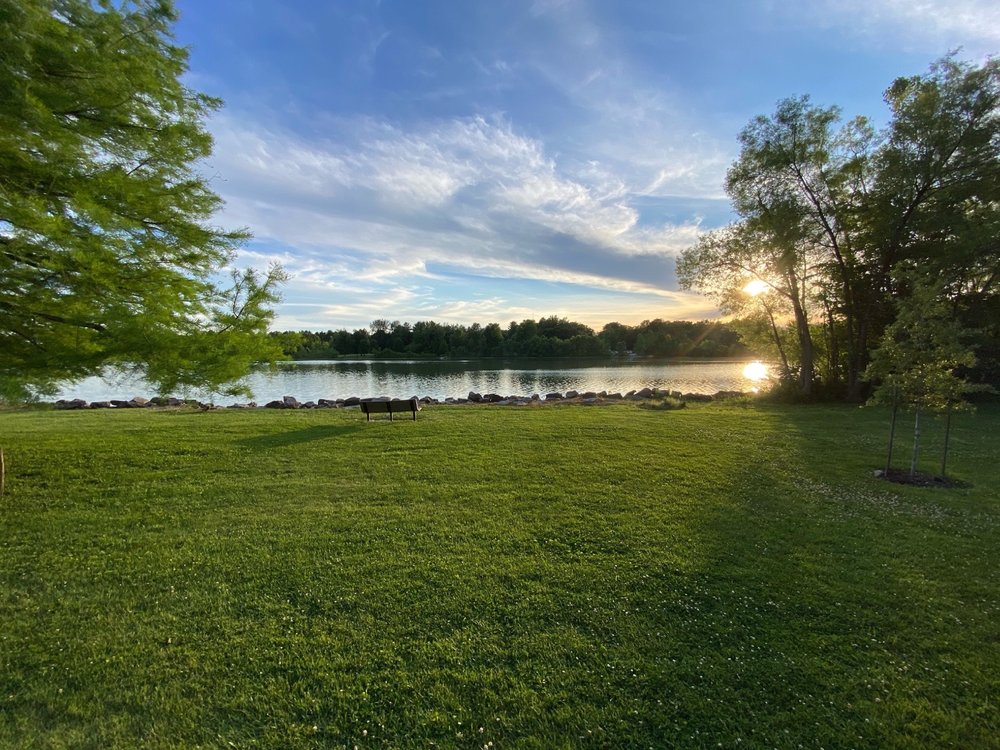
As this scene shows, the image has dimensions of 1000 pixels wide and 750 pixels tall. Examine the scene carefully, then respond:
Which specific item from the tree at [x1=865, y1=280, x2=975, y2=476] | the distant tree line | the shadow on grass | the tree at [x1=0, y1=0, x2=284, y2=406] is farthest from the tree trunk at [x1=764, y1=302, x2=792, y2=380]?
the distant tree line

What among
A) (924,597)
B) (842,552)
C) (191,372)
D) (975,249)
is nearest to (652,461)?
(842,552)

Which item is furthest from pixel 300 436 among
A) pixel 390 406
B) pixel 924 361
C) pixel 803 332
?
pixel 803 332

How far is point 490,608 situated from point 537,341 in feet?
229

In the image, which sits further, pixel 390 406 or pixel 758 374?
pixel 758 374

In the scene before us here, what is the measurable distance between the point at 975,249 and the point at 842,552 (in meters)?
17.2

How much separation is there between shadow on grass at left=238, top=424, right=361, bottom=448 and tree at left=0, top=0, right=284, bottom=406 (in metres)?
3.19

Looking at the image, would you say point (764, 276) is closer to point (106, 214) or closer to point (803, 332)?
point (803, 332)

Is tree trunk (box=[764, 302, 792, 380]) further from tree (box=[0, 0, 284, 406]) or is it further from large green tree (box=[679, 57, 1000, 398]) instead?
tree (box=[0, 0, 284, 406])

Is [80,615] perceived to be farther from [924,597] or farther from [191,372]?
[924,597]

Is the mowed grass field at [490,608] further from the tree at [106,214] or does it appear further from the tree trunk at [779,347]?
the tree trunk at [779,347]

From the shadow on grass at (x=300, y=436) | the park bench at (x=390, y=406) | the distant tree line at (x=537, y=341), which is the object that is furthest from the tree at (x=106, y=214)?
the distant tree line at (x=537, y=341)

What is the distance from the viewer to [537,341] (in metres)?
72.5

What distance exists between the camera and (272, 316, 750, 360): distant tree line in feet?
224

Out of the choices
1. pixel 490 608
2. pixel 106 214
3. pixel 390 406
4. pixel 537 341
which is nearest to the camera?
pixel 490 608
